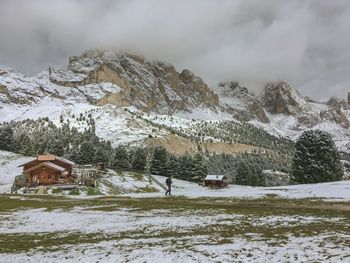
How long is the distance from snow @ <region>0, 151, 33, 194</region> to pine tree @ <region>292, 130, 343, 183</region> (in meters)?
73.2

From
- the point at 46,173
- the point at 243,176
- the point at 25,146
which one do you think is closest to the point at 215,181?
the point at 243,176

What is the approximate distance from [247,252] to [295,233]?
613cm

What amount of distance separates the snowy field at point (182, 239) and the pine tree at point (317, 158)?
69.0 metres

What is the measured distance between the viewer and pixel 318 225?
27734 millimetres

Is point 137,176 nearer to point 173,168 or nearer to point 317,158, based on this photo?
point 173,168

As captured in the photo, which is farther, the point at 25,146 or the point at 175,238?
the point at 25,146

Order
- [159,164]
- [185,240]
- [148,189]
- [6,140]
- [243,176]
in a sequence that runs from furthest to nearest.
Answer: [6,140] < [159,164] < [243,176] < [148,189] < [185,240]

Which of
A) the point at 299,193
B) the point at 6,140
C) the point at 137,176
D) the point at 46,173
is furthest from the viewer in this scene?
the point at 6,140

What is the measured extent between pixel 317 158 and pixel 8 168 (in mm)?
90244

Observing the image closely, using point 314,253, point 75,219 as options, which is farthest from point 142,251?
point 75,219

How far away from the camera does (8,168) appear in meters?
123

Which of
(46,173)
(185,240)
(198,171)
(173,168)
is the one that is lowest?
(185,240)

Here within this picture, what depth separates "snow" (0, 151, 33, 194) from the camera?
104012 millimetres

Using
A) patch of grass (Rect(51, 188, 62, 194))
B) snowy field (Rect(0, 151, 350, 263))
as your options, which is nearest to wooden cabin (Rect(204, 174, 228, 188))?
patch of grass (Rect(51, 188, 62, 194))
